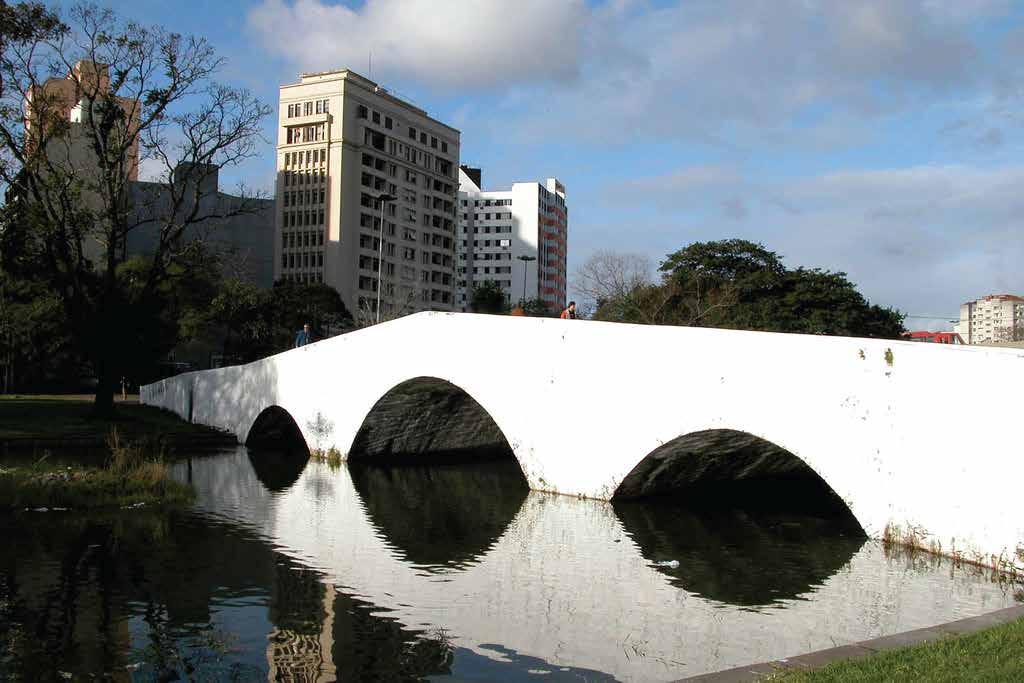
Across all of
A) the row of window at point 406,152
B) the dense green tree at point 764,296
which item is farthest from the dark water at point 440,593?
the row of window at point 406,152

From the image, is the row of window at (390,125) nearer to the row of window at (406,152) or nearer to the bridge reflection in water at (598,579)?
the row of window at (406,152)

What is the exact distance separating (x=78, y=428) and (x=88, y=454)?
124 inches

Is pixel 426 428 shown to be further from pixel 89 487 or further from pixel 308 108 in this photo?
pixel 308 108

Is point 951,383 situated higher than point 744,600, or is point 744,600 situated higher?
point 951,383

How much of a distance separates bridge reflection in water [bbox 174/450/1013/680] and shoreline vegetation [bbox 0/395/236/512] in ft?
3.09

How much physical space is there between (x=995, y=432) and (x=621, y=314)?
24355 millimetres

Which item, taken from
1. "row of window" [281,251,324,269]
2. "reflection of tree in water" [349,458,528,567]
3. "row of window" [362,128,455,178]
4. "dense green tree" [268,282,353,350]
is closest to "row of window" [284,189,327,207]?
"row of window" [281,251,324,269]

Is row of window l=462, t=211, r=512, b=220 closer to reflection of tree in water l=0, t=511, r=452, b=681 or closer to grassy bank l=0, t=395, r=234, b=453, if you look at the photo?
grassy bank l=0, t=395, r=234, b=453

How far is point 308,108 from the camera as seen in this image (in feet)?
246

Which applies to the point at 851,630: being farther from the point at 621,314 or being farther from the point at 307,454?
the point at 621,314

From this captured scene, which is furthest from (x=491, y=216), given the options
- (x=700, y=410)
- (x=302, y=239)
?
(x=700, y=410)

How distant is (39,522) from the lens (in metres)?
11.3

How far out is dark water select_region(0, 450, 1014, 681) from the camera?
6332 millimetres

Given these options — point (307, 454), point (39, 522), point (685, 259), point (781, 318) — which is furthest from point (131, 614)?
point (685, 259)
